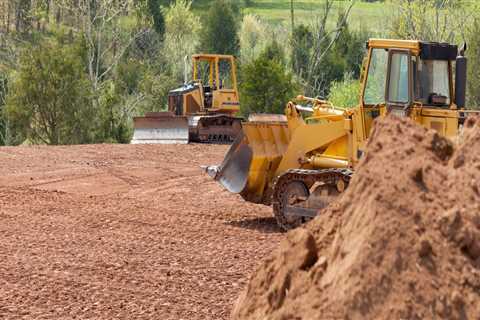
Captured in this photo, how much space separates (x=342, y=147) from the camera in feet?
45.2

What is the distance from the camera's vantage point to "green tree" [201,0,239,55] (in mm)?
64062

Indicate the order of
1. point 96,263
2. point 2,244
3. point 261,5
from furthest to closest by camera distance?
point 261,5 → point 2,244 → point 96,263

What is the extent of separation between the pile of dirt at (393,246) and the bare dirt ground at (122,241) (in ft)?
10.9

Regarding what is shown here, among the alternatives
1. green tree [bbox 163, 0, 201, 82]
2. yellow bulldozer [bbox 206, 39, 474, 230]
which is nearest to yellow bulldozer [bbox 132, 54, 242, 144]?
yellow bulldozer [bbox 206, 39, 474, 230]

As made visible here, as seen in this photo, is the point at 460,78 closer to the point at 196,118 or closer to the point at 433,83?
the point at 433,83

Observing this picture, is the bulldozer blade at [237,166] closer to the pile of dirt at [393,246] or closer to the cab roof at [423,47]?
the cab roof at [423,47]

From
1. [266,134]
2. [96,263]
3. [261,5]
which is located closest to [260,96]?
[266,134]

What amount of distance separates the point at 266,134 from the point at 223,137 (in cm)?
1620

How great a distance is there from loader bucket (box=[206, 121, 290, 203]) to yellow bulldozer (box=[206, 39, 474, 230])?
0.04 ft

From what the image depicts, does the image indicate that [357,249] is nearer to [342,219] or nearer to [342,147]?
[342,219]

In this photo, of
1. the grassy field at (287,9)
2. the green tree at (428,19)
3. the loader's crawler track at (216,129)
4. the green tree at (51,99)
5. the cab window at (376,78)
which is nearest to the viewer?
the cab window at (376,78)

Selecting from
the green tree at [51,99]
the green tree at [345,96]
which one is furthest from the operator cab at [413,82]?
the green tree at [345,96]

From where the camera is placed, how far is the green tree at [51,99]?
35281 mm

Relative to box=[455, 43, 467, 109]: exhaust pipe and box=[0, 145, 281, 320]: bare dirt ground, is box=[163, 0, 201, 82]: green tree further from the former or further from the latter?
box=[455, 43, 467, 109]: exhaust pipe
